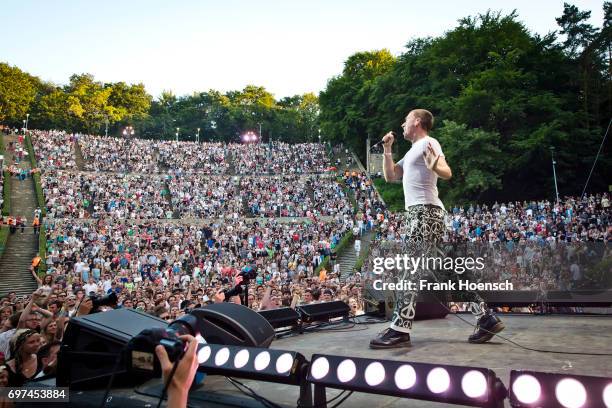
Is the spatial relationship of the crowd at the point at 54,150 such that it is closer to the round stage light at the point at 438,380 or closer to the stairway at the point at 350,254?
the stairway at the point at 350,254

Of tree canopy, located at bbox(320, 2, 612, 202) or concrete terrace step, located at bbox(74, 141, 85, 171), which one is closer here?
tree canopy, located at bbox(320, 2, 612, 202)

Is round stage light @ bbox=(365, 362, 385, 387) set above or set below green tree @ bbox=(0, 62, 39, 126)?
below

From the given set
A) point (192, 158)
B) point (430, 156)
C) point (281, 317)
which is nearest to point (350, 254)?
point (281, 317)

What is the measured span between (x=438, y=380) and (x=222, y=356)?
118 cm

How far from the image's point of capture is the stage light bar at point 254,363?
7.25ft

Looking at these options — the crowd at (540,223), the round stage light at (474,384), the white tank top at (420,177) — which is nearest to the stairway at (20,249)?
the crowd at (540,223)

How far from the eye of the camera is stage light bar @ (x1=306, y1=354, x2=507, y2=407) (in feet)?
5.79

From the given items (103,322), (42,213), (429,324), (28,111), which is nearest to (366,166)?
(42,213)

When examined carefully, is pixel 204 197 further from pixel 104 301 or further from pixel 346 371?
pixel 346 371

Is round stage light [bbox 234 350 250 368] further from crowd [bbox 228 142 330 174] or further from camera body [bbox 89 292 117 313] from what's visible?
crowd [bbox 228 142 330 174]

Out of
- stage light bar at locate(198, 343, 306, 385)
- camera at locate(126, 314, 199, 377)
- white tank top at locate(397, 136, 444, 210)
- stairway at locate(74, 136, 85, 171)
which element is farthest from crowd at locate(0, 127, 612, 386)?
white tank top at locate(397, 136, 444, 210)

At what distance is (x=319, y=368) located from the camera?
2.19 meters

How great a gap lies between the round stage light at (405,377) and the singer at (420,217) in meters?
1.60

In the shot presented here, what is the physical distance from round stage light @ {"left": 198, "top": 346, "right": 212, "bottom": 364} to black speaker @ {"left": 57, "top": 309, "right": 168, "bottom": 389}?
19.5 inches
